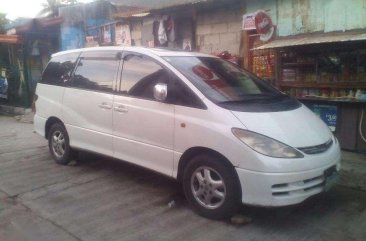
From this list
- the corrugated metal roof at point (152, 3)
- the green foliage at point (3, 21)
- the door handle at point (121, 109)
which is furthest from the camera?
the green foliage at point (3, 21)

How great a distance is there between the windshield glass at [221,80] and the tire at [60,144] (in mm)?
2369

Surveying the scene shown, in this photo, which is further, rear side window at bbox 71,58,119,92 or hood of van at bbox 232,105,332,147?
rear side window at bbox 71,58,119,92

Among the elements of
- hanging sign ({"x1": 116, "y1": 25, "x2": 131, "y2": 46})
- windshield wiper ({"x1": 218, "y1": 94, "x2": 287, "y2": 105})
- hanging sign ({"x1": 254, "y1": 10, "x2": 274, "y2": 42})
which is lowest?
windshield wiper ({"x1": 218, "y1": 94, "x2": 287, "y2": 105})

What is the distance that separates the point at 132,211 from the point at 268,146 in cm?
174

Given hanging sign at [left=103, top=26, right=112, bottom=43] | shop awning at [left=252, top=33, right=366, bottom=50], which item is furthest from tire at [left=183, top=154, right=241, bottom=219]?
hanging sign at [left=103, top=26, right=112, bottom=43]

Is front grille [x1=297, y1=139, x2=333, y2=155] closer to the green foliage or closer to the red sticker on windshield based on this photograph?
the red sticker on windshield

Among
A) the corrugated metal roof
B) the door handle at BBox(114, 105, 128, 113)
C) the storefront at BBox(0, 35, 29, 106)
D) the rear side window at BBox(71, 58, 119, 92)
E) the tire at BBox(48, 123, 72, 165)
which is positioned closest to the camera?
the door handle at BBox(114, 105, 128, 113)

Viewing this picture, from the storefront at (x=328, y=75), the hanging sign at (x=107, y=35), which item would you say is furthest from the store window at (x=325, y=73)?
the hanging sign at (x=107, y=35)

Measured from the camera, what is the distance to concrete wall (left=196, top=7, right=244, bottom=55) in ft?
28.2

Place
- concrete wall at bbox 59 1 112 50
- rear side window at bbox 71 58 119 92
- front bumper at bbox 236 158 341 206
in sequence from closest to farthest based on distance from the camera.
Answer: front bumper at bbox 236 158 341 206 < rear side window at bbox 71 58 119 92 < concrete wall at bbox 59 1 112 50

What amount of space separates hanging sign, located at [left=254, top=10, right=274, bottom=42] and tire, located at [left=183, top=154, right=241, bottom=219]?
4.36m

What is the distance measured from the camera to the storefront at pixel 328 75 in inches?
260

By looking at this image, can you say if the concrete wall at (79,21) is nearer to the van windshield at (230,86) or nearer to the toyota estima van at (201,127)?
the toyota estima van at (201,127)

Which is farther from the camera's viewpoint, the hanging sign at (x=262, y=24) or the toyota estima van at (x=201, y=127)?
the hanging sign at (x=262, y=24)
